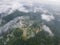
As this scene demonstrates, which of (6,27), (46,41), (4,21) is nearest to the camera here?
(46,41)

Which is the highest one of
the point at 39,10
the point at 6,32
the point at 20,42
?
the point at 39,10

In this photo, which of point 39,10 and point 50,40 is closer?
point 50,40

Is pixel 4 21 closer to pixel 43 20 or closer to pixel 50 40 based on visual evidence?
pixel 43 20

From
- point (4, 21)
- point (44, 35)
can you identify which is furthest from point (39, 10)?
point (4, 21)

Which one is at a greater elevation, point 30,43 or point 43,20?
point 43,20

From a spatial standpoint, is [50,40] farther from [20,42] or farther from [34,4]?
[34,4]

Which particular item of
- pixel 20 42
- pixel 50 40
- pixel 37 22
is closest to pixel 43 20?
pixel 37 22

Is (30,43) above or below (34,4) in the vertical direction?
below

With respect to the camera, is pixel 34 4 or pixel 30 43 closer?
pixel 30 43

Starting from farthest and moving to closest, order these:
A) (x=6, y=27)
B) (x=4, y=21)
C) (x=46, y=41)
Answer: (x=4, y=21) → (x=6, y=27) → (x=46, y=41)

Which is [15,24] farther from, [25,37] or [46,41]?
[46,41]
